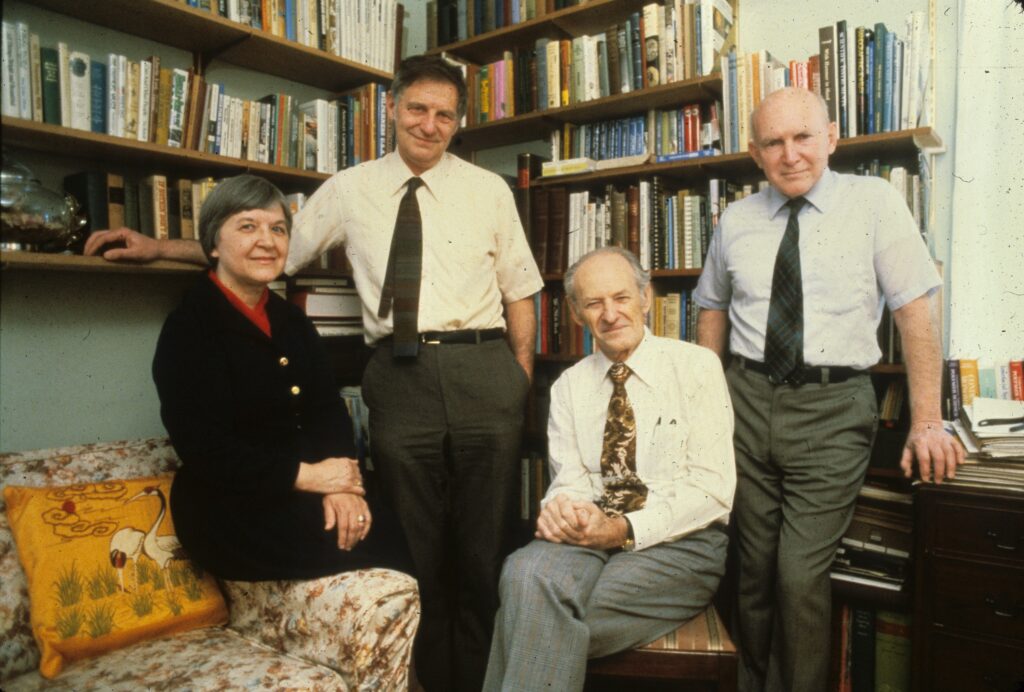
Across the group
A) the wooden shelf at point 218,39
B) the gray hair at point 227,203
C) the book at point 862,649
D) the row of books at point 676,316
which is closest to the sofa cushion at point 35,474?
the gray hair at point 227,203

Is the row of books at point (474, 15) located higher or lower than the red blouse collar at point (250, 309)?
higher

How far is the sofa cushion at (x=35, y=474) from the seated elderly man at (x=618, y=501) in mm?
970

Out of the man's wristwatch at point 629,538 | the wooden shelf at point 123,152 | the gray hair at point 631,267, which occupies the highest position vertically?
the wooden shelf at point 123,152

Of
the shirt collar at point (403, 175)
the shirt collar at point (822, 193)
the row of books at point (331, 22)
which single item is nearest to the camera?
the shirt collar at point (822, 193)

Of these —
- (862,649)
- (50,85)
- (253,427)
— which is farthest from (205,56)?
(862,649)

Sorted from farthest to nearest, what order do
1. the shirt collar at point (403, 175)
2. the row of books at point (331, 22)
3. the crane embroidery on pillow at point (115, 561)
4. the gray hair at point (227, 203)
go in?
the row of books at point (331, 22) < the shirt collar at point (403, 175) < the gray hair at point (227, 203) < the crane embroidery on pillow at point (115, 561)

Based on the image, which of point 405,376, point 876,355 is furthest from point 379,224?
point 876,355

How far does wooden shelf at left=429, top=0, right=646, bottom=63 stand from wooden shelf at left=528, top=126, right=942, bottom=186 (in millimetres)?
600

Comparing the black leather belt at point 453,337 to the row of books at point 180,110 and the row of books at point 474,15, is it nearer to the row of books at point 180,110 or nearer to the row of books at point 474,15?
the row of books at point 180,110

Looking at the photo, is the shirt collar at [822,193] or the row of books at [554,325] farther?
the row of books at [554,325]

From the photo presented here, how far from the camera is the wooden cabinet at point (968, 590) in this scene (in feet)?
5.38

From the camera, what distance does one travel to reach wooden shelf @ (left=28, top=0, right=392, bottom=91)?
83.0 inches

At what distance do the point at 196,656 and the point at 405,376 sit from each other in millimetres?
824

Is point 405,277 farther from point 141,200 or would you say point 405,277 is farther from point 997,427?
point 997,427
